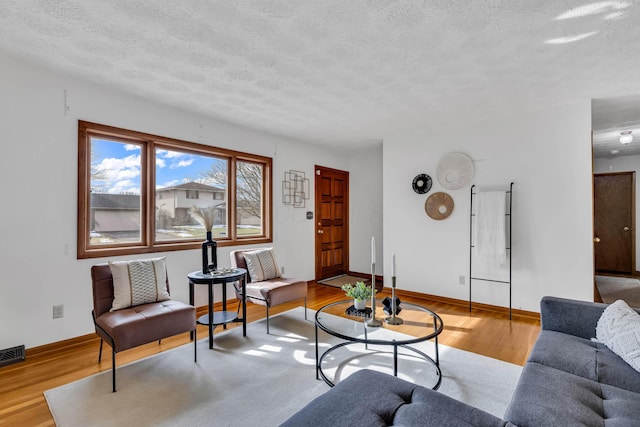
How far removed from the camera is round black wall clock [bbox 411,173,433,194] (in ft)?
15.2

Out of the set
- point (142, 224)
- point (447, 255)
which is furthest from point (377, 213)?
Result: point (142, 224)

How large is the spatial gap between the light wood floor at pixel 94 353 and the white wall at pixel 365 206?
215 cm

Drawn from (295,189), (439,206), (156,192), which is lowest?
(439,206)

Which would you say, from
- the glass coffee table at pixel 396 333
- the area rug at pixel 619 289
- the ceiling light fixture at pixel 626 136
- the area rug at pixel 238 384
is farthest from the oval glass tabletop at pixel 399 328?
the ceiling light fixture at pixel 626 136

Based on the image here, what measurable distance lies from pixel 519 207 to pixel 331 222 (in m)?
3.13

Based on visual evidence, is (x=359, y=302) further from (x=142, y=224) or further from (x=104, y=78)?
(x=104, y=78)

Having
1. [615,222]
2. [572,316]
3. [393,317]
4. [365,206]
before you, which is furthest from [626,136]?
[393,317]

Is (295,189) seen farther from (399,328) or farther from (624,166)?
(624,166)

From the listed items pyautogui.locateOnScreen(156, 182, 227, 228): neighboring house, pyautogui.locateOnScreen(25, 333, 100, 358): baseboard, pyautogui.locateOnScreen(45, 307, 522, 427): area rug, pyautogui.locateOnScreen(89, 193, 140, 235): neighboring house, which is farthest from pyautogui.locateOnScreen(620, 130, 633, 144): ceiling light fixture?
pyautogui.locateOnScreen(25, 333, 100, 358): baseboard

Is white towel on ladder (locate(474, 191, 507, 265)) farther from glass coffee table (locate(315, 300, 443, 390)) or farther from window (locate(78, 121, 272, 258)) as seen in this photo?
window (locate(78, 121, 272, 258))

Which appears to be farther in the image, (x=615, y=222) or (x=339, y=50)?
(x=615, y=222)

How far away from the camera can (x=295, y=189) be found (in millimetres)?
5285

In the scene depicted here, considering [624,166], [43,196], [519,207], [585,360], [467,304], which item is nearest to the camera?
[585,360]

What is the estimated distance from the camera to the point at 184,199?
13.1 feet
